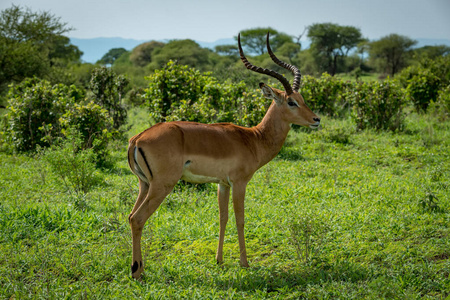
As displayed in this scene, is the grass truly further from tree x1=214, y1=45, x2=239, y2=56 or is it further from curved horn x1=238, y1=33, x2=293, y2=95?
tree x1=214, y1=45, x2=239, y2=56

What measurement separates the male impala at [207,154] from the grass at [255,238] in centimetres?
41

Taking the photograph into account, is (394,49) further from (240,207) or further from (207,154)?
(207,154)

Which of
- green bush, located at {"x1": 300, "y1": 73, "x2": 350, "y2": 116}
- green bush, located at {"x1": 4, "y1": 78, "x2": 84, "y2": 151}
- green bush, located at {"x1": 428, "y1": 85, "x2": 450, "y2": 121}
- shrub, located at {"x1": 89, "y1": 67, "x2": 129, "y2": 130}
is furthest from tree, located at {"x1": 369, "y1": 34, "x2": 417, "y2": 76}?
green bush, located at {"x1": 4, "y1": 78, "x2": 84, "y2": 151}

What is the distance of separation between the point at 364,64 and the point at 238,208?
49.4 metres

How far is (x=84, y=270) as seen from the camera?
4.00 metres

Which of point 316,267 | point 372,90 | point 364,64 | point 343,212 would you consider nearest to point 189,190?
point 343,212

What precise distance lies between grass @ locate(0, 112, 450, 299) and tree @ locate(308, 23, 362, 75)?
35446mm

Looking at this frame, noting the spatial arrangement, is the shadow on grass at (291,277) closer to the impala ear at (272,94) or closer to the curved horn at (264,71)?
the impala ear at (272,94)

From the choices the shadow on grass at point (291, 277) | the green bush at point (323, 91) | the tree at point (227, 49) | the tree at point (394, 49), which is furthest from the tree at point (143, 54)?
the shadow on grass at point (291, 277)

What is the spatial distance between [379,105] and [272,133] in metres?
7.62

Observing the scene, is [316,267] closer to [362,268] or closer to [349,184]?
[362,268]

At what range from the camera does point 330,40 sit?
41.1 m

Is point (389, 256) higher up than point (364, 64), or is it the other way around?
point (364, 64)

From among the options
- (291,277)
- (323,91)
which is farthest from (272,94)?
(323,91)
